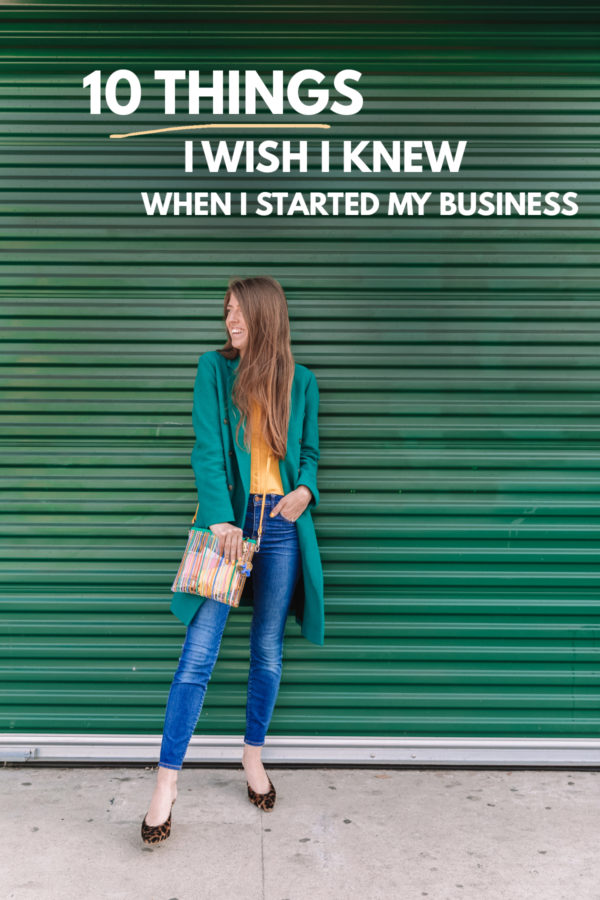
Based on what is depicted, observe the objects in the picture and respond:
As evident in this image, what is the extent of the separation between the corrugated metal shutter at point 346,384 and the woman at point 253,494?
483 millimetres

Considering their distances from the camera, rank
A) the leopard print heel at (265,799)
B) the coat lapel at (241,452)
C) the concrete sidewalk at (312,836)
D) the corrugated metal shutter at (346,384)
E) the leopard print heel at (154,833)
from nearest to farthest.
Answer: the concrete sidewalk at (312,836) → the leopard print heel at (154,833) → the coat lapel at (241,452) → the leopard print heel at (265,799) → the corrugated metal shutter at (346,384)

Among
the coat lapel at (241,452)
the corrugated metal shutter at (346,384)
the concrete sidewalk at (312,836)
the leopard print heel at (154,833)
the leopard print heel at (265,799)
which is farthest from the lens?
the corrugated metal shutter at (346,384)

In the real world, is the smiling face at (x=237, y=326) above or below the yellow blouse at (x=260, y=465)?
above

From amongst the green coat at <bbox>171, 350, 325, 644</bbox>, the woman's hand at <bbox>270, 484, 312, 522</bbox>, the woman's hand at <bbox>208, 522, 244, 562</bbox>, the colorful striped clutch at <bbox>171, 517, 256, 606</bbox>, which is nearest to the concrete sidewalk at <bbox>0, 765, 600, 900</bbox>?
the green coat at <bbox>171, 350, 325, 644</bbox>

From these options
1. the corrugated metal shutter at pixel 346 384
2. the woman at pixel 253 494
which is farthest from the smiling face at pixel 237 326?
the corrugated metal shutter at pixel 346 384

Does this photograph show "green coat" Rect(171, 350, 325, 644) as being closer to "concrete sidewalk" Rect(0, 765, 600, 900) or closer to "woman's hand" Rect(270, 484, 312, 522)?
"woman's hand" Rect(270, 484, 312, 522)

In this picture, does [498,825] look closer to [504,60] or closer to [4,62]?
[504,60]

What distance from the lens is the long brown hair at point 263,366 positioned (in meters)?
3.23

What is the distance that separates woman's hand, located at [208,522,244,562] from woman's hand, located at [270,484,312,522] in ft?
0.64

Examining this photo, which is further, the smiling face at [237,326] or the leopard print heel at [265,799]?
the leopard print heel at [265,799]

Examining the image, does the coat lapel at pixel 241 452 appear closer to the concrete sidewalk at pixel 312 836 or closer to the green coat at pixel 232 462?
the green coat at pixel 232 462

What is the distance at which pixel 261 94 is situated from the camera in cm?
379

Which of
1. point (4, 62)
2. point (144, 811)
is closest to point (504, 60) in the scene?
point (4, 62)

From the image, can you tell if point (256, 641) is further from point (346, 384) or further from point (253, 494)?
point (346, 384)
